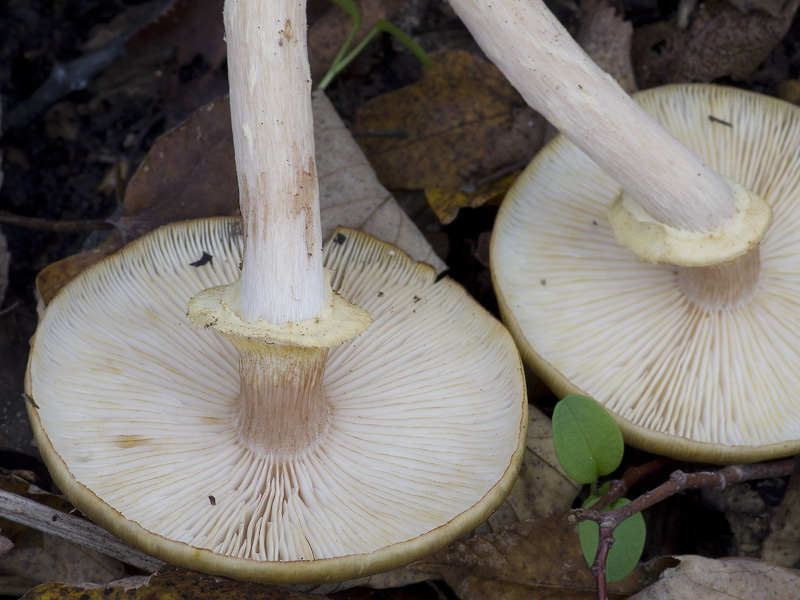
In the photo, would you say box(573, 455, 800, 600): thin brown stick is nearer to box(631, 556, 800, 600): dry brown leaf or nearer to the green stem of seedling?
box(631, 556, 800, 600): dry brown leaf

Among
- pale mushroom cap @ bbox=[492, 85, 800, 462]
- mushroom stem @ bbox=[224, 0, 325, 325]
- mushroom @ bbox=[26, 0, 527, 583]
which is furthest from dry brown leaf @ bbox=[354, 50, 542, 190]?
mushroom stem @ bbox=[224, 0, 325, 325]

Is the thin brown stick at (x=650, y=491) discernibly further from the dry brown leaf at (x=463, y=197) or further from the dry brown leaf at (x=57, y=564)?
the dry brown leaf at (x=57, y=564)

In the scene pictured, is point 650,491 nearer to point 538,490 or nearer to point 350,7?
point 538,490

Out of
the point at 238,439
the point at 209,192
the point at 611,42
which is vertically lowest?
the point at 238,439

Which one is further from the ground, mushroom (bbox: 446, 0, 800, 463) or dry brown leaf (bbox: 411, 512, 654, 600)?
mushroom (bbox: 446, 0, 800, 463)

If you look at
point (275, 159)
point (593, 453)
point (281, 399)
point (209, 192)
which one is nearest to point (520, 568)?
point (593, 453)

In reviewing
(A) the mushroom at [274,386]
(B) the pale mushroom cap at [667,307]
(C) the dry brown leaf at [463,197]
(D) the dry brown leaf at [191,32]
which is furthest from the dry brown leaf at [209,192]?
(D) the dry brown leaf at [191,32]

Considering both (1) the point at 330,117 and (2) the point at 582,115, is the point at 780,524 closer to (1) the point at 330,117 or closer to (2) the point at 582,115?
(2) the point at 582,115
